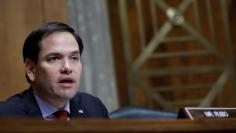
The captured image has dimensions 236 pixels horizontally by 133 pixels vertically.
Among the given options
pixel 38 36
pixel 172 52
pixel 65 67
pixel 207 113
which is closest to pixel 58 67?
pixel 65 67

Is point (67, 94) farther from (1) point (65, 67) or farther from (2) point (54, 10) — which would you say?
(2) point (54, 10)

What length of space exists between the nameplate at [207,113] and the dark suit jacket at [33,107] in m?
0.56

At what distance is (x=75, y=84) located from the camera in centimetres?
229

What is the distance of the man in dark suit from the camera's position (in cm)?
228

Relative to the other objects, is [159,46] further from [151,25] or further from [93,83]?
[93,83]

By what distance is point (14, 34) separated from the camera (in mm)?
3752

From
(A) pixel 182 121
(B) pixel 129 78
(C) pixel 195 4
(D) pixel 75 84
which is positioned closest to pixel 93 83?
(B) pixel 129 78

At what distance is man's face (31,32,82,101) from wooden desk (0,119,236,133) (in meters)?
0.66

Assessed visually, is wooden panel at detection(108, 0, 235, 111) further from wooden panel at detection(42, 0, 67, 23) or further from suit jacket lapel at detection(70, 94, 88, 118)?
suit jacket lapel at detection(70, 94, 88, 118)

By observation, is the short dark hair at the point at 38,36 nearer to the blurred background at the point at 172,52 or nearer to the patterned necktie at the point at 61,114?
the patterned necktie at the point at 61,114

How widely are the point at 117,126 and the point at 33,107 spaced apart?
764 mm

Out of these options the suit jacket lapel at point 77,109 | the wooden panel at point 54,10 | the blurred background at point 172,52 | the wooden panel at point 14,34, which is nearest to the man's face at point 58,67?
the suit jacket lapel at point 77,109

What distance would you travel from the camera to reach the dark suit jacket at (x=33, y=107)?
2260mm

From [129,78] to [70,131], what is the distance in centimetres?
354
